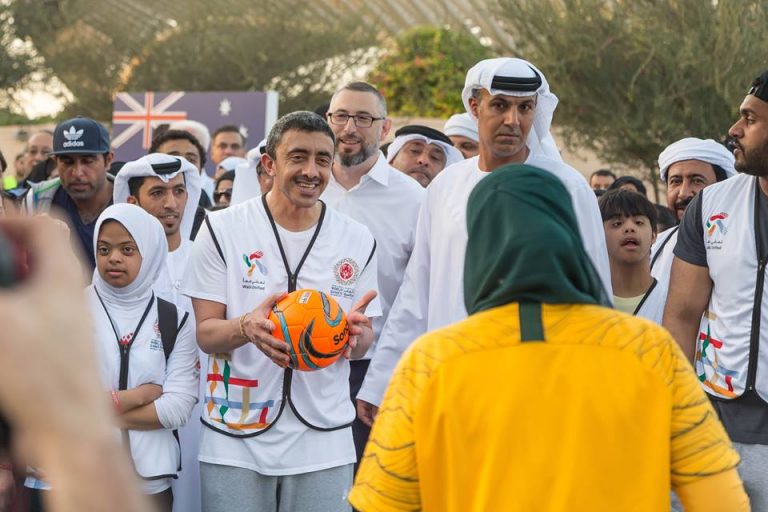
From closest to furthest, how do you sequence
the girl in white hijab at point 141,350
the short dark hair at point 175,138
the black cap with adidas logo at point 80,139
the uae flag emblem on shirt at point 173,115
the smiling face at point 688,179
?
the girl in white hijab at point 141,350
the black cap with adidas logo at point 80,139
the smiling face at point 688,179
the short dark hair at point 175,138
the uae flag emblem on shirt at point 173,115

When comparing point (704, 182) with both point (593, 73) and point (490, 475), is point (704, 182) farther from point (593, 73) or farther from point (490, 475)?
point (593, 73)

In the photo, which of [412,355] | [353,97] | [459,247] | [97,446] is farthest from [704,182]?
[97,446]

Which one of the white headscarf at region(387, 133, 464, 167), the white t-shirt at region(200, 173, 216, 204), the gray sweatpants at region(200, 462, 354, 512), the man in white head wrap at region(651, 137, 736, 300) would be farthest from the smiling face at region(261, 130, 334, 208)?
the white t-shirt at region(200, 173, 216, 204)

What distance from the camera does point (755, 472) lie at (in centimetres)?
532

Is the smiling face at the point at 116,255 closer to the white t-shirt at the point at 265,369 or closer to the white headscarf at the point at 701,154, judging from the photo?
the white t-shirt at the point at 265,369

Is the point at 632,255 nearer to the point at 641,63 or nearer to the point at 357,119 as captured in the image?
the point at 357,119

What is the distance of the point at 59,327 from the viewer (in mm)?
1233

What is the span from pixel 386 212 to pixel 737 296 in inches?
86.9

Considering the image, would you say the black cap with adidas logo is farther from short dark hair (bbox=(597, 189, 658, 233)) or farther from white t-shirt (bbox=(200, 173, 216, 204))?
short dark hair (bbox=(597, 189, 658, 233))

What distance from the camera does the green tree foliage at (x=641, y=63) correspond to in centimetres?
1880

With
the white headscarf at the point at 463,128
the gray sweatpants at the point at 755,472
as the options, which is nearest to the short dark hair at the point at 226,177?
the white headscarf at the point at 463,128

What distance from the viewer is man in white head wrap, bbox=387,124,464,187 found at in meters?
8.95

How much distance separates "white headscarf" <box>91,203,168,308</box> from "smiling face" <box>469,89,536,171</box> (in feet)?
6.12

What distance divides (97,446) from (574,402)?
1.96 metres
